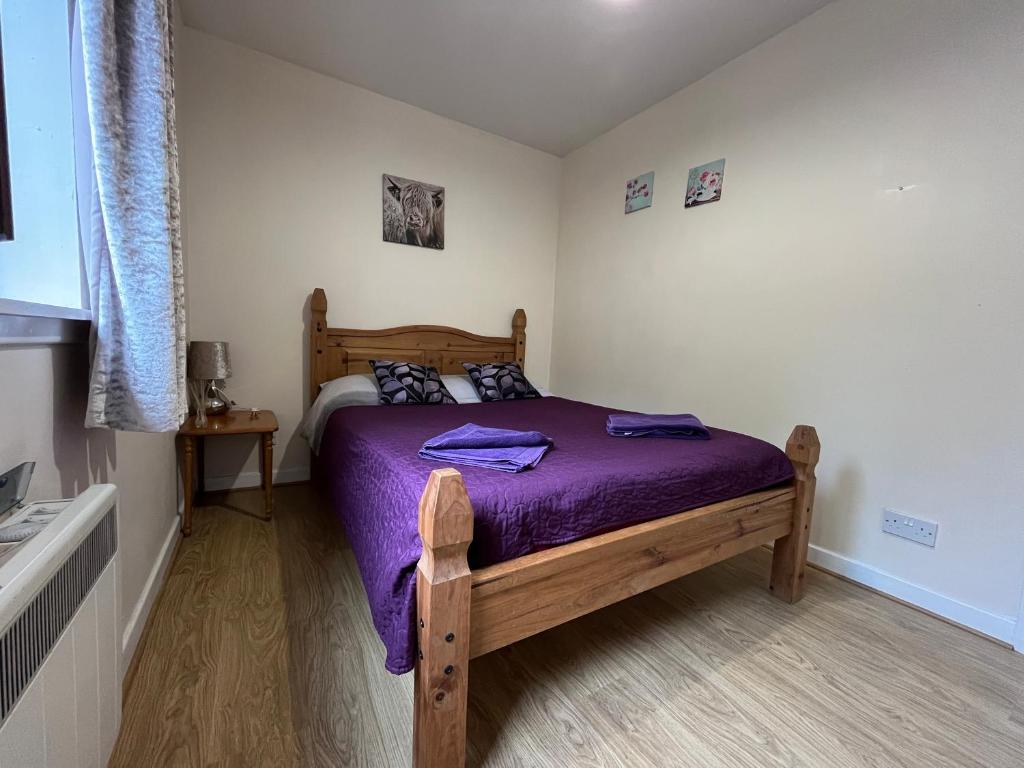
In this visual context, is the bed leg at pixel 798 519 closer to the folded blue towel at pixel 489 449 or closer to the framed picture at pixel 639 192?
the folded blue towel at pixel 489 449

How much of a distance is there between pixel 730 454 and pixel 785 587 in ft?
2.15

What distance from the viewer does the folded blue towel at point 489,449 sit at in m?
1.24

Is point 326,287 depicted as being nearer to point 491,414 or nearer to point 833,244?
point 491,414

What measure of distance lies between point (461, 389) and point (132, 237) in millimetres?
1953

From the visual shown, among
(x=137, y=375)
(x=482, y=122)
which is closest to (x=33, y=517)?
(x=137, y=375)

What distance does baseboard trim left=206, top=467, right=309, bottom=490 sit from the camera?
252 cm

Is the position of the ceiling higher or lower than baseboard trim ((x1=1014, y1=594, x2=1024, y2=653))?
higher

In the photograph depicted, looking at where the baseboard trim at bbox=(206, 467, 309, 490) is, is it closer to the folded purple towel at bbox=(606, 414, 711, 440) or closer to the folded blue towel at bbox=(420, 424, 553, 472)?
the folded blue towel at bbox=(420, 424, 553, 472)

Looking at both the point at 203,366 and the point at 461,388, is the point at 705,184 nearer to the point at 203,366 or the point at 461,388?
the point at 461,388

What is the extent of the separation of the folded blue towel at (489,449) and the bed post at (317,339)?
1.59m

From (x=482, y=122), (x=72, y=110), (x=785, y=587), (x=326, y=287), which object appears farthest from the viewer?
(x=482, y=122)

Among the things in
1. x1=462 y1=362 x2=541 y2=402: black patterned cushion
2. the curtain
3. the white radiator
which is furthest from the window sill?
x1=462 y1=362 x2=541 y2=402: black patterned cushion

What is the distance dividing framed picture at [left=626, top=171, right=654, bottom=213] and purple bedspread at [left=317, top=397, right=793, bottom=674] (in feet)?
5.77

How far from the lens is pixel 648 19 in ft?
6.62
